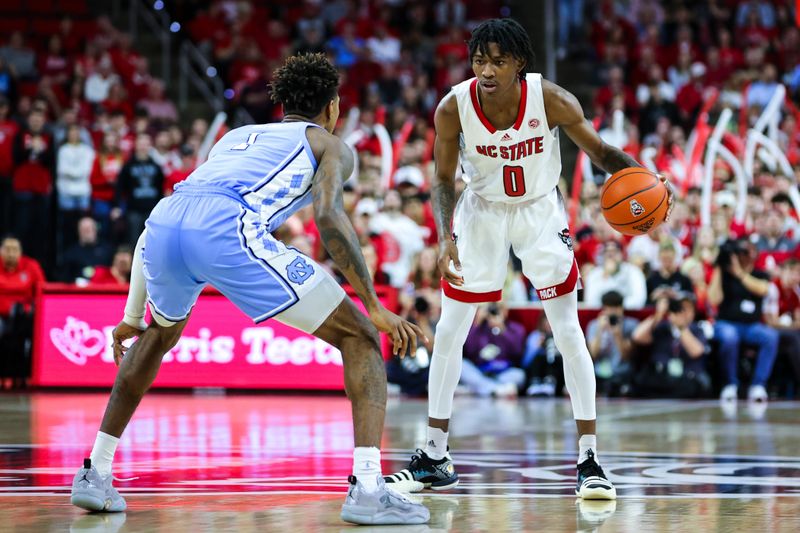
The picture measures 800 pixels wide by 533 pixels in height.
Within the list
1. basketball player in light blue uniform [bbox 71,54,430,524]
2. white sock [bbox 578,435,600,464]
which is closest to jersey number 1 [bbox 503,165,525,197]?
basketball player in light blue uniform [bbox 71,54,430,524]

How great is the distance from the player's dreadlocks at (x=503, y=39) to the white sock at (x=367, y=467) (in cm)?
208

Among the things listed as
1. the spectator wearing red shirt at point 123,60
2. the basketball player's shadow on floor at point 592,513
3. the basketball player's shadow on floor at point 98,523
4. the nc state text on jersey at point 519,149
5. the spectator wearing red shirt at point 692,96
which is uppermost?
the spectator wearing red shirt at point 123,60

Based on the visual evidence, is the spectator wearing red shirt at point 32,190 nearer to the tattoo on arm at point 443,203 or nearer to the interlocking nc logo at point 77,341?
the interlocking nc logo at point 77,341

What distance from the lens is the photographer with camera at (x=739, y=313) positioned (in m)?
12.6

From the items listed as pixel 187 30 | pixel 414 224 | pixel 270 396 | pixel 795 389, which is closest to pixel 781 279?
pixel 795 389

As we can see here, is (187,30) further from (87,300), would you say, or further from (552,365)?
(552,365)

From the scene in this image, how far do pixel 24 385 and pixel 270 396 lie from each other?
9.41ft

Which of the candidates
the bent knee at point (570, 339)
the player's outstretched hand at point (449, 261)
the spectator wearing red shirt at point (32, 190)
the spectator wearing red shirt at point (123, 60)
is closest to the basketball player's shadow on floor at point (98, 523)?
the player's outstretched hand at point (449, 261)

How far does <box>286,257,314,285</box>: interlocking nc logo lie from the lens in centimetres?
492

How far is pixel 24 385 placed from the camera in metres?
13.7

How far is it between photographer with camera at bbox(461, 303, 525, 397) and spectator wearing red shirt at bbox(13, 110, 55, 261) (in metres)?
5.95

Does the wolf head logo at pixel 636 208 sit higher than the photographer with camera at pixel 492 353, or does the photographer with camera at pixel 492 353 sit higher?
the wolf head logo at pixel 636 208

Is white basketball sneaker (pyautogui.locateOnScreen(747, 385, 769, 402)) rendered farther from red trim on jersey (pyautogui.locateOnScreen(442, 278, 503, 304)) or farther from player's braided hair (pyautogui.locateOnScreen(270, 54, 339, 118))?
player's braided hair (pyautogui.locateOnScreen(270, 54, 339, 118))

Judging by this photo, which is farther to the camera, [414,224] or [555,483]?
[414,224]
